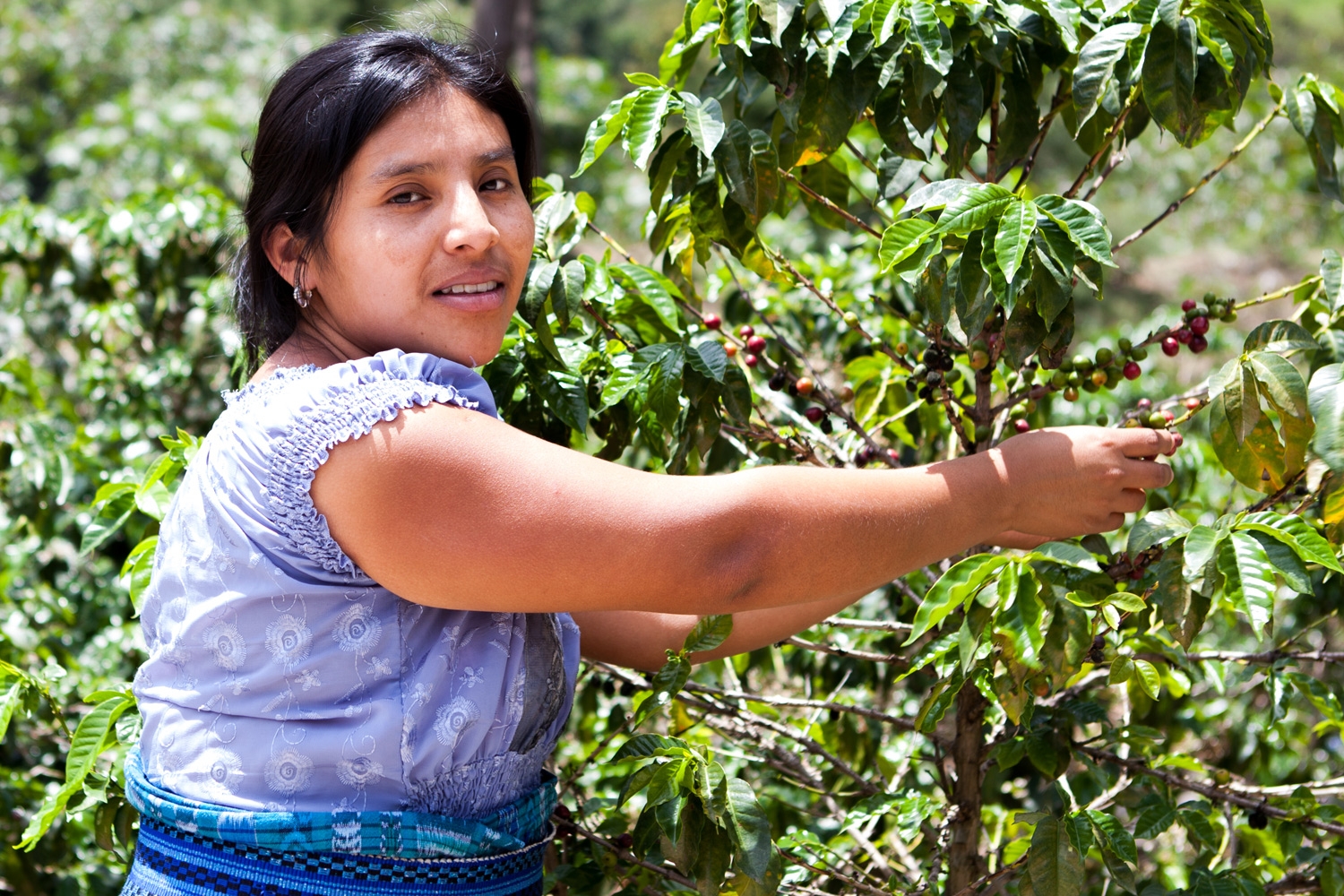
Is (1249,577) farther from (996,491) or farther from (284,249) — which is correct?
(284,249)

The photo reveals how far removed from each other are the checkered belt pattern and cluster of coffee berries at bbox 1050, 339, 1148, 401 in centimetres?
99

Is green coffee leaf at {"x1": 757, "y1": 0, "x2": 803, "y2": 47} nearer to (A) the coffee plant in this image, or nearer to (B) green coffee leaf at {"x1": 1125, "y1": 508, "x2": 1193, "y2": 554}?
(A) the coffee plant

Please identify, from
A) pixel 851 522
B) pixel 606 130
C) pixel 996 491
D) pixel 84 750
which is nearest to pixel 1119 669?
pixel 996 491

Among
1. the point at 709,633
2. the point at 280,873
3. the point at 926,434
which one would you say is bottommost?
the point at 280,873

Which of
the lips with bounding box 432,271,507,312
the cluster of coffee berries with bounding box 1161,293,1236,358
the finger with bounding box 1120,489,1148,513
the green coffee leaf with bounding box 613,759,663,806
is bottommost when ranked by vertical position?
the green coffee leaf with bounding box 613,759,663,806

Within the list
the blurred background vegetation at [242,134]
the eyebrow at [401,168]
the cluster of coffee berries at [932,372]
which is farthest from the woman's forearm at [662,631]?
the blurred background vegetation at [242,134]

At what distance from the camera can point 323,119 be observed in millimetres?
1443

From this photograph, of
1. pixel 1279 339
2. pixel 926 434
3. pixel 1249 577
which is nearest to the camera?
pixel 1249 577

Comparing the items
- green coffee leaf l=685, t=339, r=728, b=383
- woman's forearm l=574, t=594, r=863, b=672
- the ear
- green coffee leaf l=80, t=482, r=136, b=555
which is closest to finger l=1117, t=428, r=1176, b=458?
woman's forearm l=574, t=594, r=863, b=672

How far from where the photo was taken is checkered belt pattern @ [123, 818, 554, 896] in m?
1.36

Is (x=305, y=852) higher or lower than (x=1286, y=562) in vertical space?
lower

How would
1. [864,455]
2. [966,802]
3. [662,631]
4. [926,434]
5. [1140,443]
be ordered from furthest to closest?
[926,434] < [864,455] < [966,802] < [662,631] < [1140,443]

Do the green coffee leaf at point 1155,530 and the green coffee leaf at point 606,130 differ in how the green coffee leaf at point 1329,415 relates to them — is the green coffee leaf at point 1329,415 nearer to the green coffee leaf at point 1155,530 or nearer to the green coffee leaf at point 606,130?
the green coffee leaf at point 1155,530

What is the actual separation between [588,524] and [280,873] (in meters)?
0.52
